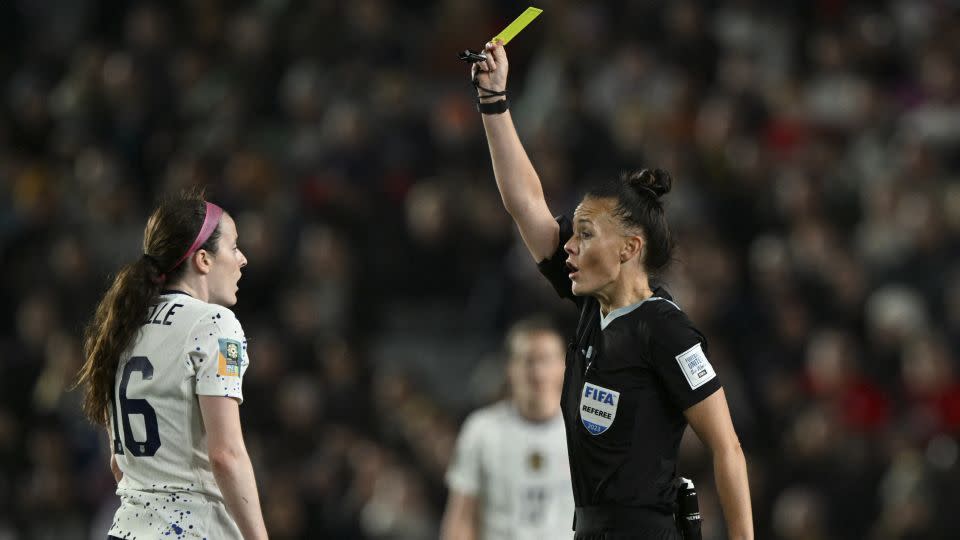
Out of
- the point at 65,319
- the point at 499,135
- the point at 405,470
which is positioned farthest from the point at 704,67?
the point at 499,135

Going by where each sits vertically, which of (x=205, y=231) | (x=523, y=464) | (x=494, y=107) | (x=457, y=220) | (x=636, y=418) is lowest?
(x=636, y=418)

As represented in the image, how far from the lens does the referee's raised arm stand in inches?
166

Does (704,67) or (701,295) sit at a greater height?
(704,67)

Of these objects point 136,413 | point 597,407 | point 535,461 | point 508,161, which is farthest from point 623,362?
point 535,461

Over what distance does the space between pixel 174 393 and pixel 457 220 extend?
239 inches

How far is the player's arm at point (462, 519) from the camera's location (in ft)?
18.9

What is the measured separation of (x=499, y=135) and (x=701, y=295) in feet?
17.1

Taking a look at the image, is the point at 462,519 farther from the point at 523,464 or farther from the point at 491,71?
the point at 491,71

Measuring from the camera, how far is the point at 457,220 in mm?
10070

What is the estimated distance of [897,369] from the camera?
345 inches

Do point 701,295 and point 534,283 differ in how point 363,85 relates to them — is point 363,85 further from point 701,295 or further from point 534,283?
point 701,295

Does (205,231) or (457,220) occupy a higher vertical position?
(457,220)

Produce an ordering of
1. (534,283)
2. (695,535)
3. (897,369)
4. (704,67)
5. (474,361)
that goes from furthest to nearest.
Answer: (704,67) → (474,361) → (534,283) → (897,369) → (695,535)

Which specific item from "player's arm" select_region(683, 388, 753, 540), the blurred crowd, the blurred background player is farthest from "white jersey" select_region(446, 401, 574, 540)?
the blurred crowd
